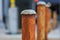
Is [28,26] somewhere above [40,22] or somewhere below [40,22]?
above

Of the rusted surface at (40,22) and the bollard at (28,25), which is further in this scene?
the rusted surface at (40,22)

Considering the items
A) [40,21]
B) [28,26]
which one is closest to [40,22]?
[40,21]

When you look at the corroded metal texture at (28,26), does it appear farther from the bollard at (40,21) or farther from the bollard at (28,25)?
the bollard at (40,21)

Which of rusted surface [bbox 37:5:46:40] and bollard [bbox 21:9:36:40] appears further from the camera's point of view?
rusted surface [bbox 37:5:46:40]

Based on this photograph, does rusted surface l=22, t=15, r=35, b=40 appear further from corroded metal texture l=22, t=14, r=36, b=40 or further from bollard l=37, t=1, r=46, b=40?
bollard l=37, t=1, r=46, b=40

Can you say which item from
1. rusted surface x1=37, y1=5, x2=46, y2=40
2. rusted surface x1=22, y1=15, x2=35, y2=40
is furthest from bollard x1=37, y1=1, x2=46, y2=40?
rusted surface x1=22, y1=15, x2=35, y2=40

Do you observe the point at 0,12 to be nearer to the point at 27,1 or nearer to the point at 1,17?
the point at 1,17

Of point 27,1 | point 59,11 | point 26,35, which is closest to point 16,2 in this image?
point 27,1

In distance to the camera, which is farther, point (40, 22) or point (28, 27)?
point (40, 22)

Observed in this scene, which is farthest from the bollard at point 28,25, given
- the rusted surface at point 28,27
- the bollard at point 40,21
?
the bollard at point 40,21

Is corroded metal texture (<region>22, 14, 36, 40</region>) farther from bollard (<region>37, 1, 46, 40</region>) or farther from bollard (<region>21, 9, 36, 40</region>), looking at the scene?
bollard (<region>37, 1, 46, 40</region>)

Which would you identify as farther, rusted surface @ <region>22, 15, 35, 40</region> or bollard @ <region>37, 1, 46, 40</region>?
bollard @ <region>37, 1, 46, 40</region>

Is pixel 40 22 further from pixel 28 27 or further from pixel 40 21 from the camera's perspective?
pixel 28 27

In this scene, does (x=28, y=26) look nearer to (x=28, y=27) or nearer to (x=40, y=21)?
(x=28, y=27)
